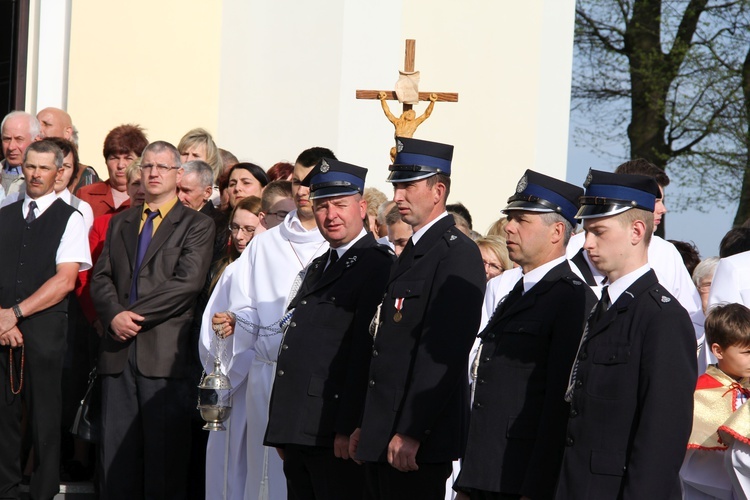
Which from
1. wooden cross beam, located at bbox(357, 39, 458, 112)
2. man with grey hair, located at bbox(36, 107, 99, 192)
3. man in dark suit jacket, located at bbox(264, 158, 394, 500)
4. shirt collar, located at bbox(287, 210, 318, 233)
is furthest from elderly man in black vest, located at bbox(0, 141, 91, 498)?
wooden cross beam, located at bbox(357, 39, 458, 112)

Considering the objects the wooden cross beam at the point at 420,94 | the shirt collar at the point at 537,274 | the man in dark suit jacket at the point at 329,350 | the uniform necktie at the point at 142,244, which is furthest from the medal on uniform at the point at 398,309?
the wooden cross beam at the point at 420,94

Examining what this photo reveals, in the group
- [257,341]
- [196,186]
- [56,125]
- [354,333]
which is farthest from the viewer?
[56,125]

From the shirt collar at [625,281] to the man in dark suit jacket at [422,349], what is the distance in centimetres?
83

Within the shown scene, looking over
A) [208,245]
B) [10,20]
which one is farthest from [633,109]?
[208,245]

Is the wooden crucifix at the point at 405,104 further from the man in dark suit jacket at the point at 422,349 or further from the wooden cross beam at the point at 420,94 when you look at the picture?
the man in dark suit jacket at the point at 422,349

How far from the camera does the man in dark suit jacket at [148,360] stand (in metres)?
7.78

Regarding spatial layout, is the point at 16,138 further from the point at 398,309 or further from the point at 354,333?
the point at 398,309

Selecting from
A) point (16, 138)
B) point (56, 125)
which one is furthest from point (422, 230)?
point (56, 125)

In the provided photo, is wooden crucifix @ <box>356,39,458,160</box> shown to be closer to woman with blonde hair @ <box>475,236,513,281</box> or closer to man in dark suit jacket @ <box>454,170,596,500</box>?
woman with blonde hair @ <box>475,236,513,281</box>

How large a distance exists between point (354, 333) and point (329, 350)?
0.19 metres

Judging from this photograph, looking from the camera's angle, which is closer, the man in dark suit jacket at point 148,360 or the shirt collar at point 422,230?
the shirt collar at point 422,230

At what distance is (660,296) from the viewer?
4508mm

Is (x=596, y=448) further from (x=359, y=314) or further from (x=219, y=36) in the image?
(x=219, y=36)

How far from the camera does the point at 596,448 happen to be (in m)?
4.46
